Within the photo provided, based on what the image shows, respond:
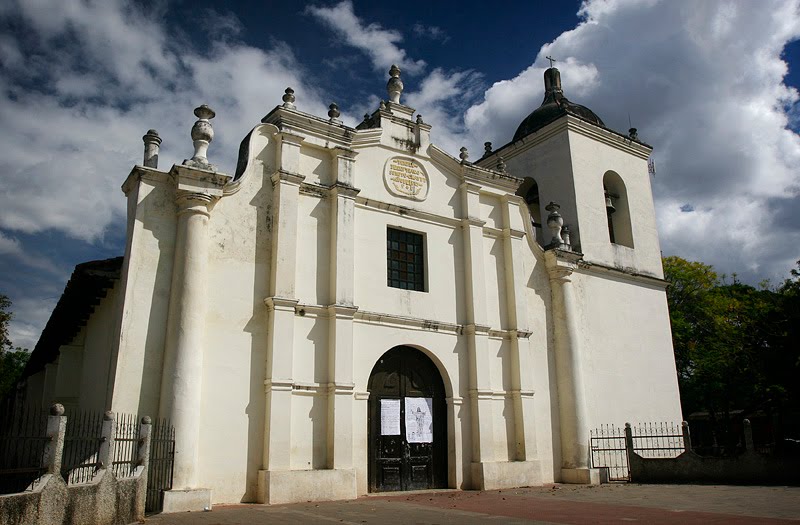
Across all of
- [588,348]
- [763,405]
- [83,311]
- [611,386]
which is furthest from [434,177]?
[763,405]

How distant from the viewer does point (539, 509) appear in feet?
33.2

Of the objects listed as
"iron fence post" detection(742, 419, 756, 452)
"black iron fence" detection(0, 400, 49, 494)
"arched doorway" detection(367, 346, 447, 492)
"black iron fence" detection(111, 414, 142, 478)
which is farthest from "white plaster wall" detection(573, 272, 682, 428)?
"black iron fence" detection(0, 400, 49, 494)

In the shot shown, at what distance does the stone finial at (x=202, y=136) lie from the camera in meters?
11.9

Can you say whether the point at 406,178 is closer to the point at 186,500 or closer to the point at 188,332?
the point at 188,332

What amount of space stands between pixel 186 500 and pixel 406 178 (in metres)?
8.51

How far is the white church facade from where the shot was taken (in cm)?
1112

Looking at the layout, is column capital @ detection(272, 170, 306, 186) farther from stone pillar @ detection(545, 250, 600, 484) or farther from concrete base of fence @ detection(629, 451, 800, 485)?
concrete base of fence @ detection(629, 451, 800, 485)

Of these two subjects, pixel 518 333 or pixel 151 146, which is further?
pixel 518 333

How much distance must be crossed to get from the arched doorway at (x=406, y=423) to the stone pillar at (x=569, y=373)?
3.46 m

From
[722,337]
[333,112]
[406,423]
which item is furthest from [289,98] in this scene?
[722,337]

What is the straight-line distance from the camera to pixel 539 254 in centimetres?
1703

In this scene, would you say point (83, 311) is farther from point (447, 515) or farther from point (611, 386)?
point (611, 386)

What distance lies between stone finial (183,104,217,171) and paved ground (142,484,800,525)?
6.12m

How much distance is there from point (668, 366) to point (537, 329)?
527 centimetres
